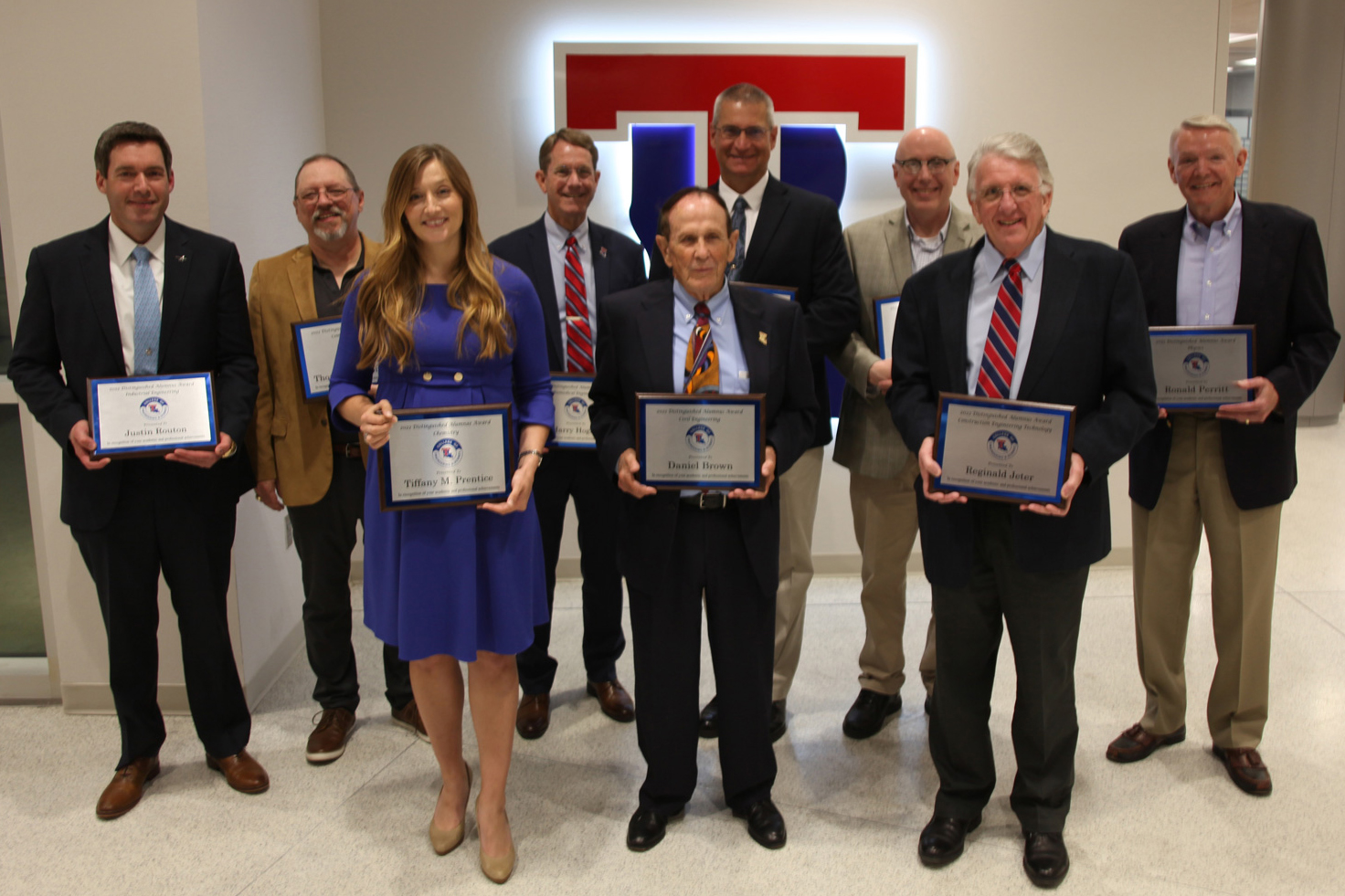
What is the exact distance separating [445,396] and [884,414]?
1518 millimetres

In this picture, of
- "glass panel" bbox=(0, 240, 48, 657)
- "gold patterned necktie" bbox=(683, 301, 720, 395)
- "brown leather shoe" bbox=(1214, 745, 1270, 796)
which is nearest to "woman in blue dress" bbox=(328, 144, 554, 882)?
"gold patterned necktie" bbox=(683, 301, 720, 395)

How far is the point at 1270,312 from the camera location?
307 cm

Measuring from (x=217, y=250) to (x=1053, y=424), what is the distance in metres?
2.51

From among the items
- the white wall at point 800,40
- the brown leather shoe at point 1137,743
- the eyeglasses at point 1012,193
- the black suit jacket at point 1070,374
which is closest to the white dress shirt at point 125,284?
the white wall at point 800,40

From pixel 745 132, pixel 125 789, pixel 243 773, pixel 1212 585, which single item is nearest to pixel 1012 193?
pixel 745 132

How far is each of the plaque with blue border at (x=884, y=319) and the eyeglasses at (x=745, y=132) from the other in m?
0.65

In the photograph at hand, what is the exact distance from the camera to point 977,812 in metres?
2.92

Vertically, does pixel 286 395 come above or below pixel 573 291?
below

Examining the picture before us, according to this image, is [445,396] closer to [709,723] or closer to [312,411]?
[312,411]

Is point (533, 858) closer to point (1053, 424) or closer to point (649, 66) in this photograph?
point (1053, 424)

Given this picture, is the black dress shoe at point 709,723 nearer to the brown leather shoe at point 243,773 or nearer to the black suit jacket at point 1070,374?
the black suit jacket at point 1070,374

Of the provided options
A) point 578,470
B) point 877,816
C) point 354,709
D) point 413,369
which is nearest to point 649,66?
point 578,470

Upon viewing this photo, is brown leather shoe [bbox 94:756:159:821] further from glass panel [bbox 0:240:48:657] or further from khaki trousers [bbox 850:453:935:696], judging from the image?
khaki trousers [bbox 850:453:935:696]

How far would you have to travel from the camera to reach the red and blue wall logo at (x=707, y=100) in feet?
16.2
